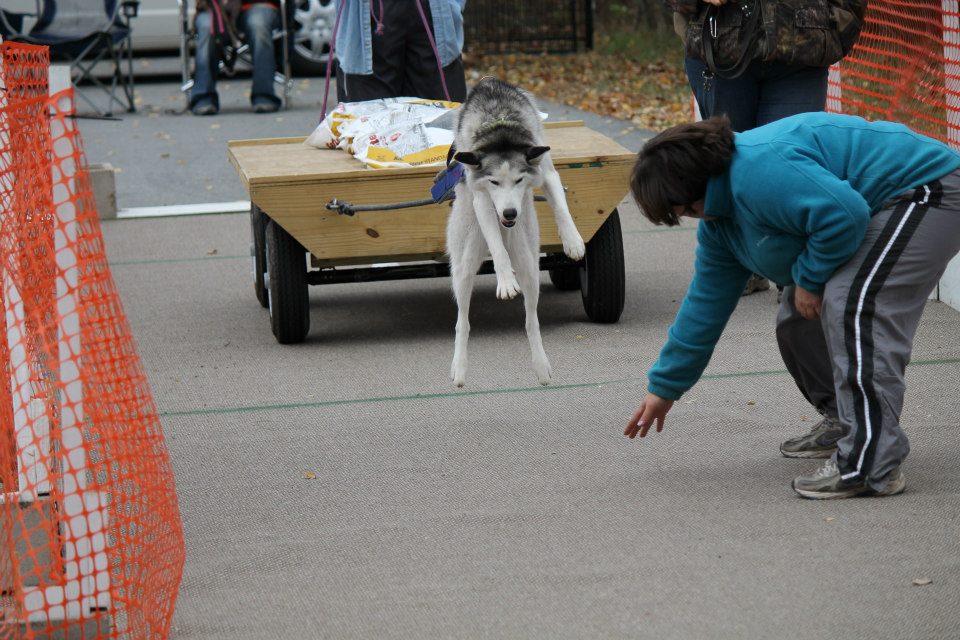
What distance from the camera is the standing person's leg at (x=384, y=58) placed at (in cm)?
721

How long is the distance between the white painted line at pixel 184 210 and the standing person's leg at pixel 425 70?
3.26m

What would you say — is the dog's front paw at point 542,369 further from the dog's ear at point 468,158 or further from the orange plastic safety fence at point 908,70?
the orange plastic safety fence at point 908,70

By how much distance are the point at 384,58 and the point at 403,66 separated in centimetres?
17

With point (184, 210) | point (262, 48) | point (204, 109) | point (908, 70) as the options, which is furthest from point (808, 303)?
point (204, 109)

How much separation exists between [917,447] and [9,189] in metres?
3.39

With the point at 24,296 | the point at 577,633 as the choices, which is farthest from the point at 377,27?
the point at 577,633

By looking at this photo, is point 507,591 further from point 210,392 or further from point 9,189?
point 210,392

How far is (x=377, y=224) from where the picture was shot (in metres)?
6.55

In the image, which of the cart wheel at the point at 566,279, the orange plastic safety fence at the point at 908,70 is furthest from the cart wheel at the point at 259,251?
the orange plastic safety fence at the point at 908,70

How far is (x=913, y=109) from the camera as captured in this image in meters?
8.44

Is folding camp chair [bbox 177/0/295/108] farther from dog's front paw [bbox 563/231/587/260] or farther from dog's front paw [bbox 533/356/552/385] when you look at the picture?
dog's front paw [bbox 563/231/587/260]

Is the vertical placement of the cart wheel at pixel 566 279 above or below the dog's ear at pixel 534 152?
below

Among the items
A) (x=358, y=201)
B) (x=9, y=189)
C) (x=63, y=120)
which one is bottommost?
(x=358, y=201)

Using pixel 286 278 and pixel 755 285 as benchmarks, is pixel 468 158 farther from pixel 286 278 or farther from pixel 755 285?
pixel 755 285
